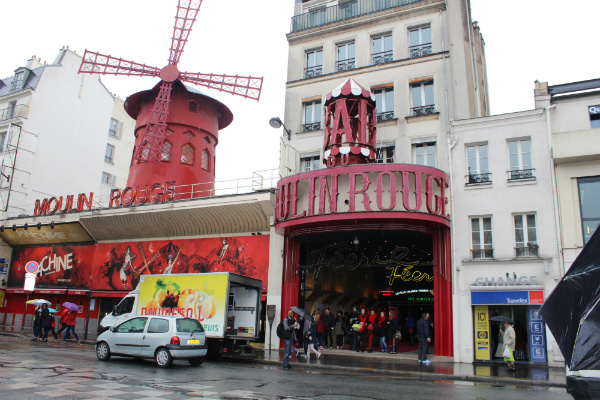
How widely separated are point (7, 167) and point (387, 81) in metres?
21.9

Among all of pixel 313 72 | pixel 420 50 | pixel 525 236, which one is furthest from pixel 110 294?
pixel 525 236

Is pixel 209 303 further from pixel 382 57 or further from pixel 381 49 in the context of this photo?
pixel 381 49

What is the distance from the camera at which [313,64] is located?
2022 cm

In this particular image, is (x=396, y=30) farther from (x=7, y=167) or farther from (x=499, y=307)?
(x=7, y=167)

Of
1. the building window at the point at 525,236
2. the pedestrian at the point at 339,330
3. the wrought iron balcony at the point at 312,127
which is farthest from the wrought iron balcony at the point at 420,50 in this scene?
the pedestrian at the point at 339,330

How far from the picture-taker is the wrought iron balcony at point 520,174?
→ 1520 cm

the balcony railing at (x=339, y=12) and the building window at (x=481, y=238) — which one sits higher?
the balcony railing at (x=339, y=12)

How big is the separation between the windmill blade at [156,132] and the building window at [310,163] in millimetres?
7967

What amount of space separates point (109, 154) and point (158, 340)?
27.9m

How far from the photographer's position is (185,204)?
797 inches

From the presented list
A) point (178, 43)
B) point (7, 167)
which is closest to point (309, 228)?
point (178, 43)

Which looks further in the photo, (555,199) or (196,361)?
(555,199)

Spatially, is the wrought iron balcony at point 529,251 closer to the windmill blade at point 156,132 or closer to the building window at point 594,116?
the building window at point 594,116

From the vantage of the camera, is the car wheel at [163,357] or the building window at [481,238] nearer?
the car wheel at [163,357]
